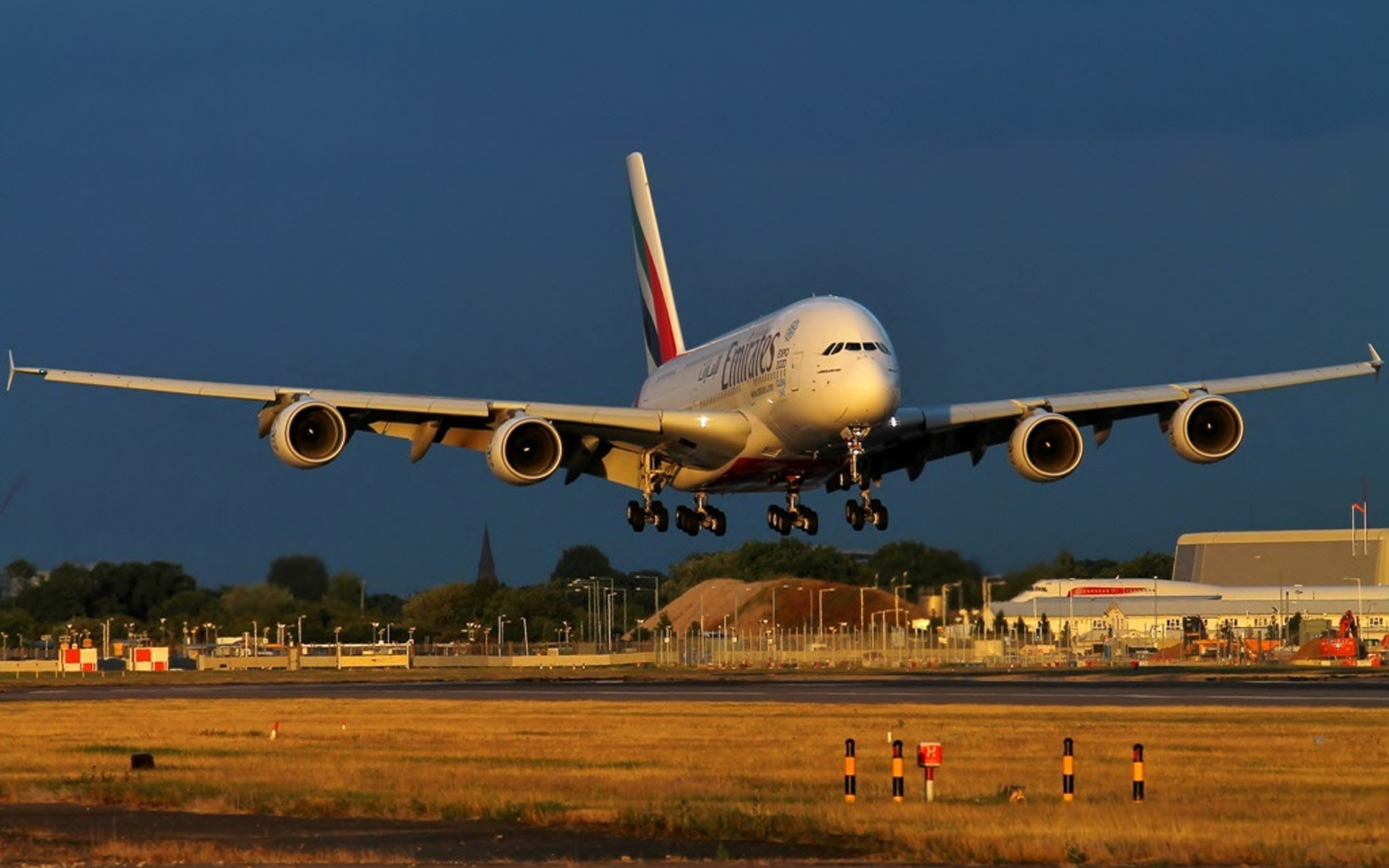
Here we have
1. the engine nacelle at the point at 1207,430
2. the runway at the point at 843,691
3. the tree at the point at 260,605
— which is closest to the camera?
the engine nacelle at the point at 1207,430

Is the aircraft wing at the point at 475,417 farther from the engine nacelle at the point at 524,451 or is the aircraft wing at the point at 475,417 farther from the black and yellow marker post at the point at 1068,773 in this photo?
the black and yellow marker post at the point at 1068,773

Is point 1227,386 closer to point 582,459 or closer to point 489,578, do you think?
point 582,459

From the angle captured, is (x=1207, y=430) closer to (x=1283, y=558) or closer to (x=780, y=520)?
(x=780, y=520)

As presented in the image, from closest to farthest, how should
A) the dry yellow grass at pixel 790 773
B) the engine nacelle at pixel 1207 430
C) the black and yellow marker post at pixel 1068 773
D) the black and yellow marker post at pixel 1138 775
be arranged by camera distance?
the dry yellow grass at pixel 790 773 < the black and yellow marker post at pixel 1138 775 < the black and yellow marker post at pixel 1068 773 < the engine nacelle at pixel 1207 430

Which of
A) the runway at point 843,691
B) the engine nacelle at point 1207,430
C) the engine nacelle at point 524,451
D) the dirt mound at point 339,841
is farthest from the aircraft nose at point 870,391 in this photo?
the dirt mound at point 339,841

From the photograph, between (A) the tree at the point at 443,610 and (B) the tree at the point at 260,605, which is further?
(A) the tree at the point at 443,610

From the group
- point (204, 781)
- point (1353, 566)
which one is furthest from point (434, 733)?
point (1353, 566)

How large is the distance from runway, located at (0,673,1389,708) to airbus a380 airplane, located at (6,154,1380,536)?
697cm

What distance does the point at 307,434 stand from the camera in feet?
180

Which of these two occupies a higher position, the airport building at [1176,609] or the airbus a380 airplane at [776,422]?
the airbus a380 airplane at [776,422]

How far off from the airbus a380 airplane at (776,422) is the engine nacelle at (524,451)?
49mm

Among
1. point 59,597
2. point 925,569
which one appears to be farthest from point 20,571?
point 925,569

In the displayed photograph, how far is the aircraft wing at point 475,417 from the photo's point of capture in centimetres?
5472

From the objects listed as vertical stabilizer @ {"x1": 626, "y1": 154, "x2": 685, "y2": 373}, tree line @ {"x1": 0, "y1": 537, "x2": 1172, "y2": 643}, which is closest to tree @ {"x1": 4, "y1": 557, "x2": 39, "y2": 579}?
tree line @ {"x1": 0, "y1": 537, "x2": 1172, "y2": 643}
